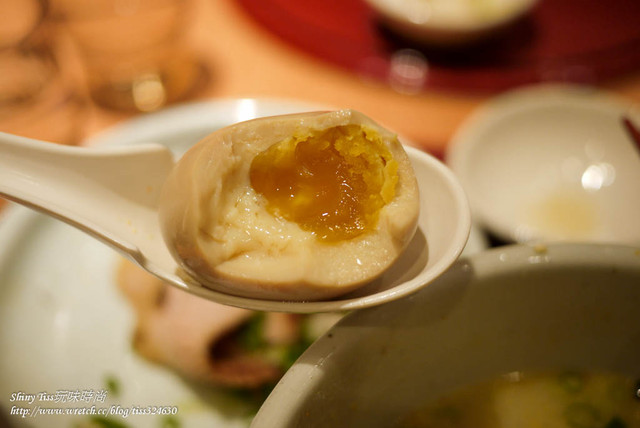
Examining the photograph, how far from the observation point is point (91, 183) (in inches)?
25.0

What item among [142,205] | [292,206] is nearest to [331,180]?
[292,206]

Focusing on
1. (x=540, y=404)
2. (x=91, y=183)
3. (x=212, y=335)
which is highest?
(x=91, y=183)

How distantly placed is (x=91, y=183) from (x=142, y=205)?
0.06m

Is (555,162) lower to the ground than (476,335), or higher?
lower

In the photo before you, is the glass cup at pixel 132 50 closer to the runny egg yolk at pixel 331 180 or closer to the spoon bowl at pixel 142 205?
the spoon bowl at pixel 142 205

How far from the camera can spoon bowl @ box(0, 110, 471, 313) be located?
0.57 metres

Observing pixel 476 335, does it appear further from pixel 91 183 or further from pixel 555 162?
pixel 555 162

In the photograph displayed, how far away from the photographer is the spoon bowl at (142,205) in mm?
570

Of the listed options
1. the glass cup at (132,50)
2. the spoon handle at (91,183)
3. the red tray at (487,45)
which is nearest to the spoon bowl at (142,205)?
the spoon handle at (91,183)

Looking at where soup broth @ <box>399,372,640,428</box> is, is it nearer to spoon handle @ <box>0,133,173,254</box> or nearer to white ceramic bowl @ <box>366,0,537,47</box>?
spoon handle @ <box>0,133,173,254</box>

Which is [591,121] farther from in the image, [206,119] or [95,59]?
[95,59]

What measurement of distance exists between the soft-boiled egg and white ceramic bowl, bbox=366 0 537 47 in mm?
1021

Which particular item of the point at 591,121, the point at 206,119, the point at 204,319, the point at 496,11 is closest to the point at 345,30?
the point at 496,11

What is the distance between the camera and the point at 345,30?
5.28 feet
